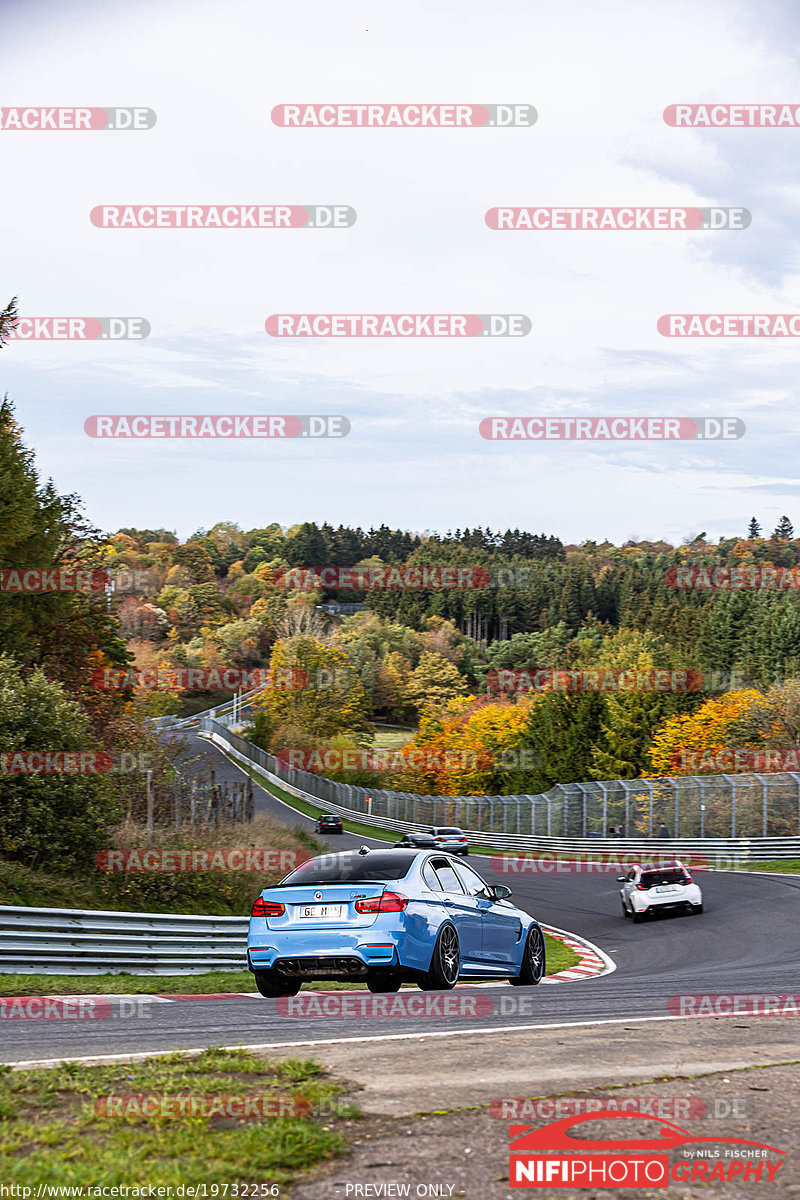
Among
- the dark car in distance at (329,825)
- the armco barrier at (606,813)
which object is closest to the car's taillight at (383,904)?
the armco barrier at (606,813)

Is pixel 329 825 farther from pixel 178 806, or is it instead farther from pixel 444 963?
pixel 444 963

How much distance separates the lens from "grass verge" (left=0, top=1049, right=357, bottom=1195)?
4.44 m

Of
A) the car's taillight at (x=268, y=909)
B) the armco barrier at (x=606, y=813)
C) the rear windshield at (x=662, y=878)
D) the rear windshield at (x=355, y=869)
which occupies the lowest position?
the armco barrier at (x=606, y=813)

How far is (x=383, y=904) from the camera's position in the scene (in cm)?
1069

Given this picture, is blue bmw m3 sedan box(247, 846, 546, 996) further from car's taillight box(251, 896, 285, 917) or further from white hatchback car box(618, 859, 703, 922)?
white hatchback car box(618, 859, 703, 922)

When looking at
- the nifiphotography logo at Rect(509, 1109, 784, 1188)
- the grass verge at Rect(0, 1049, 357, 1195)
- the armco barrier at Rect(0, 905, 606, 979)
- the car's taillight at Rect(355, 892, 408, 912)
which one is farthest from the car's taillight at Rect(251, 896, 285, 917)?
the nifiphotography logo at Rect(509, 1109, 784, 1188)

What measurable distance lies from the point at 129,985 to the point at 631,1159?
9.80 m

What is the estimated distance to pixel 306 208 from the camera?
74.1ft

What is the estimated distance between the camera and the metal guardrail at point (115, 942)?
13.5 metres

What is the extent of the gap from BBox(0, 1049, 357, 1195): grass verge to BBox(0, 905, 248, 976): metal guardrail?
7.68 metres

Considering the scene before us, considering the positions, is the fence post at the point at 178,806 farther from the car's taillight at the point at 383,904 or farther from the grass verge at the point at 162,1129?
the grass verge at the point at 162,1129

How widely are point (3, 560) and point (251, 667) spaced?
5004 inches

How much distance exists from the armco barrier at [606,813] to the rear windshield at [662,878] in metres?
12.1

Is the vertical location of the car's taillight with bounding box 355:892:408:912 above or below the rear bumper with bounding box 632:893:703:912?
above
